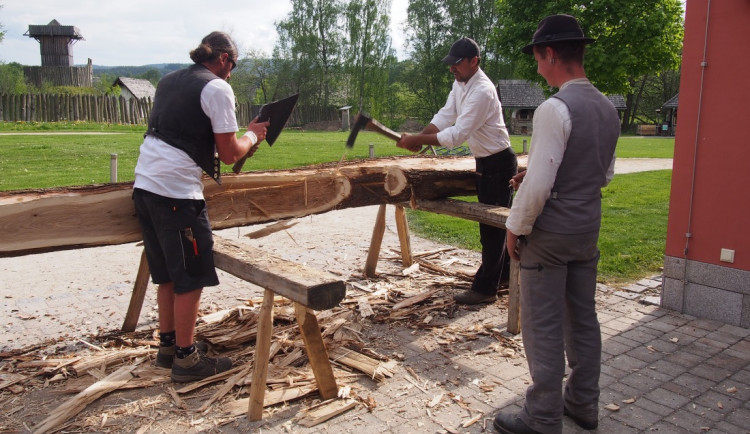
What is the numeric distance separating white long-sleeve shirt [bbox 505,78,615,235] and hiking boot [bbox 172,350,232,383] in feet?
7.12

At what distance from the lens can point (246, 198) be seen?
13.9 ft

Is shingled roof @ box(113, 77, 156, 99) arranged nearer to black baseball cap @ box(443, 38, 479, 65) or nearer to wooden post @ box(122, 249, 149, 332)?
wooden post @ box(122, 249, 149, 332)

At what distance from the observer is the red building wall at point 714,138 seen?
436 cm

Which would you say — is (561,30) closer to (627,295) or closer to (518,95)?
(627,295)

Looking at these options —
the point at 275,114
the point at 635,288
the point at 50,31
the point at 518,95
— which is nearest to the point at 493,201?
the point at 635,288

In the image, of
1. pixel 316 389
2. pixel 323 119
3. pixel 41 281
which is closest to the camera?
pixel 316 389

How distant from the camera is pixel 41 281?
18.4 ft

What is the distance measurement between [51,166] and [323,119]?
28.4m

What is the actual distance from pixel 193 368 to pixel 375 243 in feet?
8.84

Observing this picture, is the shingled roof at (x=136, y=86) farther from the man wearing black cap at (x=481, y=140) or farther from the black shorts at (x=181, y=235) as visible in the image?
the black shorts at (x=181, y=235)

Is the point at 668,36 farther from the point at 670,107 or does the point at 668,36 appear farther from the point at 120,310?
the point at 670,107

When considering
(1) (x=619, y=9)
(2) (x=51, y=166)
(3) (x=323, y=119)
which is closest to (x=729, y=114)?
(2) (x=51, y=166)

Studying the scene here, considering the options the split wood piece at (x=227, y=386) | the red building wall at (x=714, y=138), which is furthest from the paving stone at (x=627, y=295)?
the split wood piece at (x=227, y=386)

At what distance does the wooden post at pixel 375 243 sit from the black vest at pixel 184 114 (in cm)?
274
